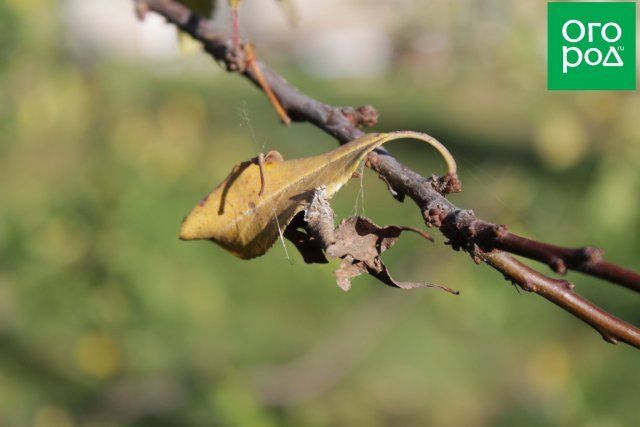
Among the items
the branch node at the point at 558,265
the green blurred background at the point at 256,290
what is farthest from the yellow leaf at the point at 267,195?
the green blurred background at the point at 256,290

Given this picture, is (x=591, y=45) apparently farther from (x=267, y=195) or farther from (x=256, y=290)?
(x=256, y=290)

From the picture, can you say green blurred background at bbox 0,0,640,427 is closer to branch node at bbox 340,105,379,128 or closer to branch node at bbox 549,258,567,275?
branch node at bbox 340,105,379,128

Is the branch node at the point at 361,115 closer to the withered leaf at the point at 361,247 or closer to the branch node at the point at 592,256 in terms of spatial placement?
the withered leaf at the point at 361,247

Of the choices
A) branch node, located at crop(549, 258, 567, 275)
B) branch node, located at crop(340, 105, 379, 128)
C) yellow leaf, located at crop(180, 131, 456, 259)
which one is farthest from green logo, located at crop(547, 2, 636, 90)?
branch node, located at crop(549, 258, 567, 275)

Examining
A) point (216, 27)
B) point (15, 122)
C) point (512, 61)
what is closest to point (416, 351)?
point (512, 61)

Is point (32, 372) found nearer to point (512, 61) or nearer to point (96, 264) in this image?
point (96, 264)
